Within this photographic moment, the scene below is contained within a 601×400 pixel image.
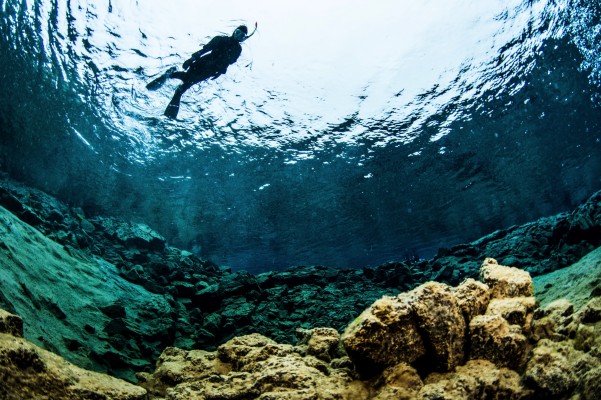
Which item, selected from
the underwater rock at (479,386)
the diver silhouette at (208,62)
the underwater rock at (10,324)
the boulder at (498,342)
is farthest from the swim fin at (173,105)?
the underwater rock at (479,386)

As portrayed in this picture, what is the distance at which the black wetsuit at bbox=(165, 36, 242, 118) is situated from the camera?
11688 millimetres

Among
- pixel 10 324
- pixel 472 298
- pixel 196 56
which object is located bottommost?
pixel 472 298

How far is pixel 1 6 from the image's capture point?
11648 mm

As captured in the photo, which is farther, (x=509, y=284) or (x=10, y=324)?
(x=509, y=284)

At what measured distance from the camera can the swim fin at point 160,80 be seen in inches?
520

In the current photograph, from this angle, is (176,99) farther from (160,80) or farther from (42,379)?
(42,379)

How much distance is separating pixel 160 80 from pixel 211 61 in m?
2.99

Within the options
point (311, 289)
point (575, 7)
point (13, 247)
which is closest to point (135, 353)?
point (13, 247)

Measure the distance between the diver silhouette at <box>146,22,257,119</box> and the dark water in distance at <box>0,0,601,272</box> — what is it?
628 mm

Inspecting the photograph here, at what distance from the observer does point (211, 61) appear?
1212 centimetres

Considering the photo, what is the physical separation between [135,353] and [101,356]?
3.15 feet

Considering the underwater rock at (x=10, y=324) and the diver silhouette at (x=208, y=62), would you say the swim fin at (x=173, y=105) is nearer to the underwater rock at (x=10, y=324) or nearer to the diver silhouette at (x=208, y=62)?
the diver silhouette at (x=208, y=62)

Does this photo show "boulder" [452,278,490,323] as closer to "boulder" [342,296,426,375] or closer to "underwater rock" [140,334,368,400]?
"boulder" [342,296,426,375]

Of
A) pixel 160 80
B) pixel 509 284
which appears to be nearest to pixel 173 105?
pixel 160 80
